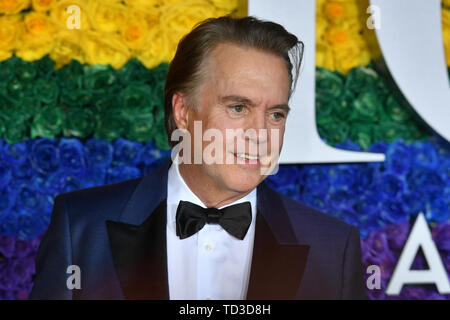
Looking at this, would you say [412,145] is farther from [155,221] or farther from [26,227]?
[26,227]

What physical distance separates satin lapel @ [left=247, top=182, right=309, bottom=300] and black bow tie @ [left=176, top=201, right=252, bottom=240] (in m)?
0.07

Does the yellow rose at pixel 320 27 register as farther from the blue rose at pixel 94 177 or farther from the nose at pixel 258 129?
the blue rose at pixel 94 177

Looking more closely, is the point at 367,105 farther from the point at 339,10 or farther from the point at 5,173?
the point at 5,173

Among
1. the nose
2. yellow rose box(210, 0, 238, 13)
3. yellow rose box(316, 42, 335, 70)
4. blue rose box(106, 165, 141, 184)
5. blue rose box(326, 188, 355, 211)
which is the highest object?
Result: yellow rose box(210, 0, 238, 13)

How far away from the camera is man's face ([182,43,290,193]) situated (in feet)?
6.69

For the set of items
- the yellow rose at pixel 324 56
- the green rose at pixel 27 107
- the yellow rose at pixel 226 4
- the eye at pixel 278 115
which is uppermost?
the yellow rose at pixel 226 4

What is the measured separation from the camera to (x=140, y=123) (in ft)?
8.62

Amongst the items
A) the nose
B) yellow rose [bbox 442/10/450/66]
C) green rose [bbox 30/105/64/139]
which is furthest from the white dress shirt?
yellow rose [bbox 442/10/450/66]

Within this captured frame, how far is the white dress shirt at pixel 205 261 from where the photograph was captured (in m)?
2.05

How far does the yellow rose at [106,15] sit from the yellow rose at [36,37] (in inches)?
7.1

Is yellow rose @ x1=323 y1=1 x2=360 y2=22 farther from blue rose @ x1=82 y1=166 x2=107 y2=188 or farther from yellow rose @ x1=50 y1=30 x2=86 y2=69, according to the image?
blue rose @ x1=82 y1=166 x2=107 y2=188

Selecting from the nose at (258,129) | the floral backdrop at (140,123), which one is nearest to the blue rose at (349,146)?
the floral backdrop at (140,123)

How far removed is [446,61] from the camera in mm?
2701

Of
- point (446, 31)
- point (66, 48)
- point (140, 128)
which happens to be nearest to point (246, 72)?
point (140, 128)
